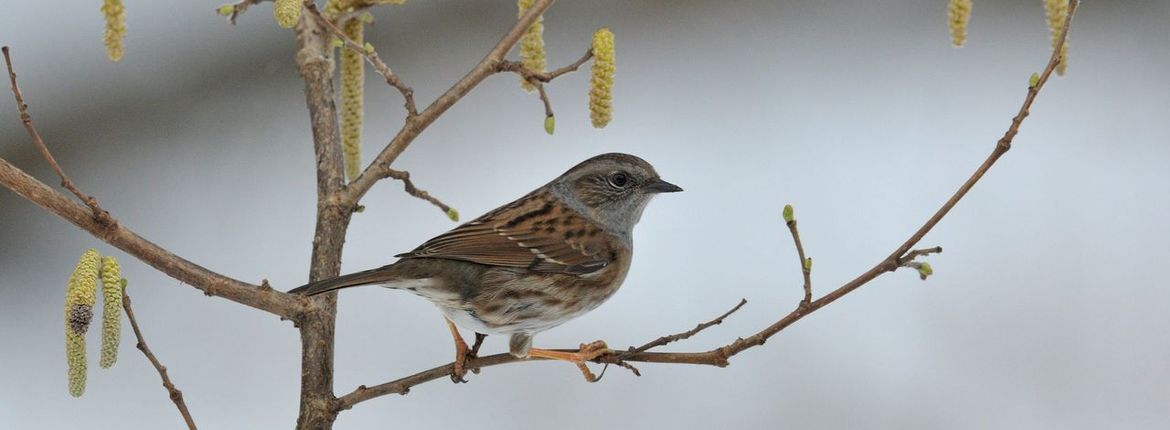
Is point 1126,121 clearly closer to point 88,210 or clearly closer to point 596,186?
point 596,186

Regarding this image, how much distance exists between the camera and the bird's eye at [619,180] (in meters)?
3.92

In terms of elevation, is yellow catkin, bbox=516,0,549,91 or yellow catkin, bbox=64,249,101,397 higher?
yellow catkin, bbox=516,0,549,91

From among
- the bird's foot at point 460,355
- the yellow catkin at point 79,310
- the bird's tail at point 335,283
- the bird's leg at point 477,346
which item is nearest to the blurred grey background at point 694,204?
the bird's leg at point 477,346

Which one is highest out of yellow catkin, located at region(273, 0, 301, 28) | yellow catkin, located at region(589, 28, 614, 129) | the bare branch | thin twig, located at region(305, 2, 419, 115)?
thin twig, located at region(305, 2, 419, 115)

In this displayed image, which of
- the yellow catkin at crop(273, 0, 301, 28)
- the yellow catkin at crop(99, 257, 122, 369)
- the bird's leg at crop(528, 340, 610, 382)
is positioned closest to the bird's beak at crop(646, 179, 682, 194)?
the bird's leg at crop(528, 340, 610, 382)

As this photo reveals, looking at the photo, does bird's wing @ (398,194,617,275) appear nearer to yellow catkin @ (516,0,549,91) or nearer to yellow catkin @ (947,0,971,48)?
yellow catkin @ (516,0,549,91)

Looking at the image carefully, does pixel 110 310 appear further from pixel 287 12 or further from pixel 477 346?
pixel 477 346

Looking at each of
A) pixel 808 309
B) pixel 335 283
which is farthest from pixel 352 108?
pixel 808 309

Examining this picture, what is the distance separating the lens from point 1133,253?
5242mm

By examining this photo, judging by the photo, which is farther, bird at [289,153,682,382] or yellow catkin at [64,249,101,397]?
bird at [289,153,682,382]

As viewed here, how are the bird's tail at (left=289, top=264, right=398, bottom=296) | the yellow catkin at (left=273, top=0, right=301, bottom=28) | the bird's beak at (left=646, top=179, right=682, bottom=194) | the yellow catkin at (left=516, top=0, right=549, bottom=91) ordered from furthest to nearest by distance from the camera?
the bird's beak at (left=646, top=179, right=682, bottom=194)
the yellow catkin at (left=516, top=0, right=549, bottom=91)
the bird's tail at (left=289, top=264, right=398, bottom=296)
the yellow catkin at (left=273, top=0, right=301, bottom=28)

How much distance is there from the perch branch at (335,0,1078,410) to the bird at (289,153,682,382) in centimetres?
15

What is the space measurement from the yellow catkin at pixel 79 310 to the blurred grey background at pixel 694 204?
108 inches

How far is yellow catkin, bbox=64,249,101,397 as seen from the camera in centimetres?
216
